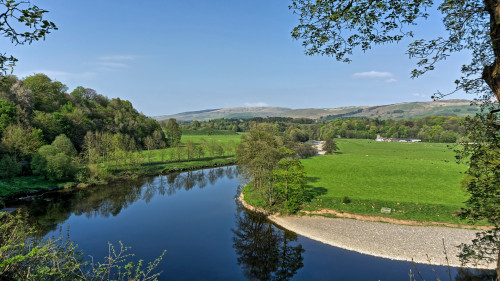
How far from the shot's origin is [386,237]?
23.9 metres

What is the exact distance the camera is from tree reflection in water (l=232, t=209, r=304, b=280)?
1911 cm

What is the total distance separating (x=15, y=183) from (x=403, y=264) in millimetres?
51575

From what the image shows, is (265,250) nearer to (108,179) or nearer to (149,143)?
(108,179)

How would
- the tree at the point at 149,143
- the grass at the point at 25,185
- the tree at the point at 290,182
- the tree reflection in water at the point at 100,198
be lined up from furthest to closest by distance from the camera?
the tree at the point at 149,143 < the grass at the point at 25,185 < the tree at the point at 290,182 < the tree reflection in water at the point at 100,198

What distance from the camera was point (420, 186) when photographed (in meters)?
38.4

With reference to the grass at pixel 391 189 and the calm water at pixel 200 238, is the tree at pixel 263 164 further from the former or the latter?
the grass at pixel 391 189

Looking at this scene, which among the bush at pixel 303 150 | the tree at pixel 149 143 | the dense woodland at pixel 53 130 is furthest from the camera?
the bush at pixel 303 150

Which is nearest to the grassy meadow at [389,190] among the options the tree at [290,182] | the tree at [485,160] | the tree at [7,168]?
the tree at [290,182]

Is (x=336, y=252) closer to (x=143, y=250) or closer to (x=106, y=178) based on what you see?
(x=143, y=250)

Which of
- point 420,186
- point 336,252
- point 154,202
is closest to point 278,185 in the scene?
point 336,252

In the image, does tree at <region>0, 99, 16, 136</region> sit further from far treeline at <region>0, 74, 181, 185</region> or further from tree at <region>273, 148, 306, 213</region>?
tree at <region>273, 148, 306, 213</region>

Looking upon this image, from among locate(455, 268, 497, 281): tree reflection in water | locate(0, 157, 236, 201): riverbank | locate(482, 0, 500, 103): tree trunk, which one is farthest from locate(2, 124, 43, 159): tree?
locate(455, 268, 497, 281): tree reflection in water

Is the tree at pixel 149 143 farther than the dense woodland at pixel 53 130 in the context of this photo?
Yes

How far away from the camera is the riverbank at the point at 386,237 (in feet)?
68.5
